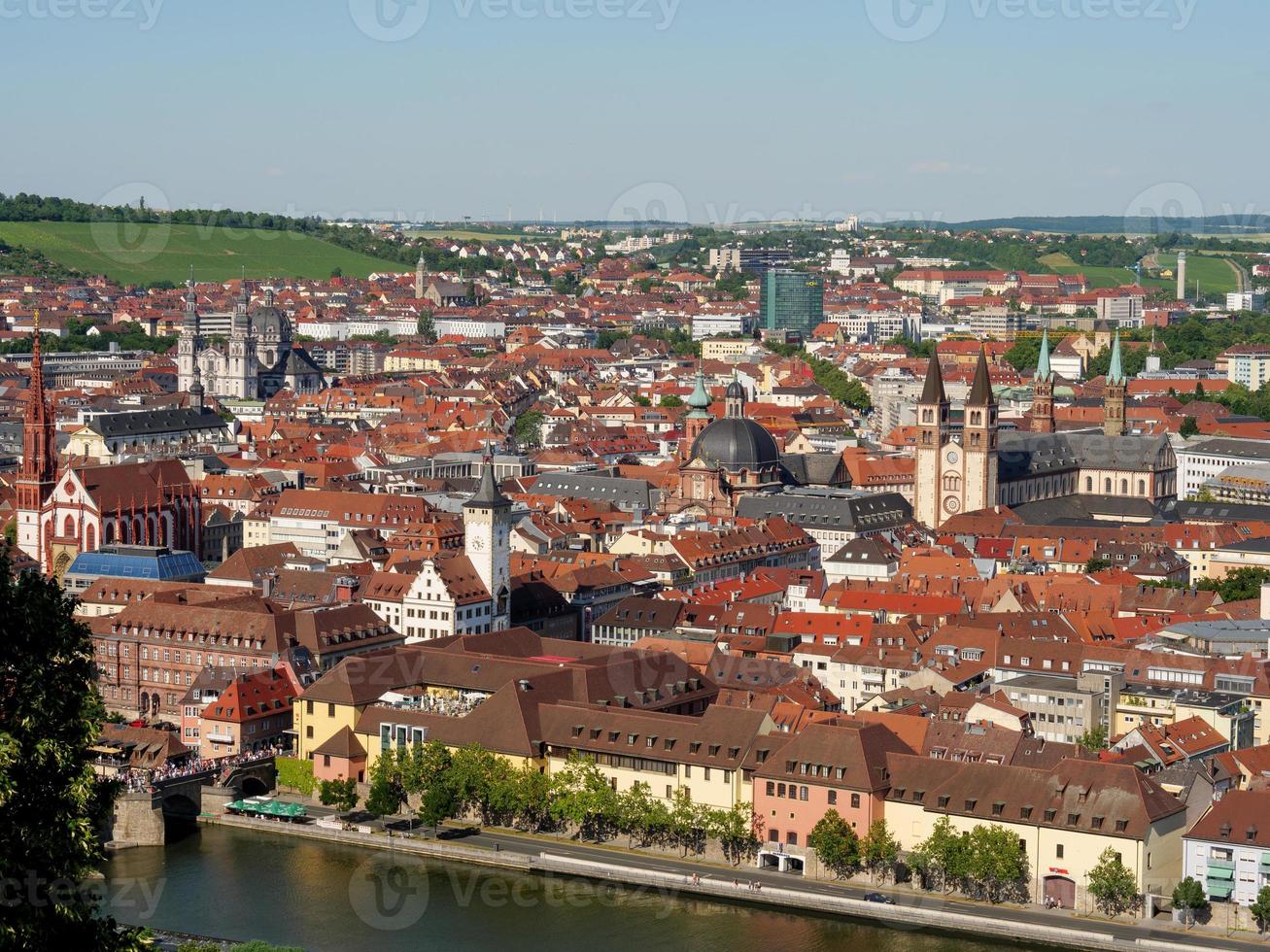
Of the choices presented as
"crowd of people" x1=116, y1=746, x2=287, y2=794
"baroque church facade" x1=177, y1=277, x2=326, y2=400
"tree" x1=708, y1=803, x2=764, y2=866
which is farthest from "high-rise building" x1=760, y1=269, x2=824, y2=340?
"tree" x1=708, y1=803, x2=764, y2=866

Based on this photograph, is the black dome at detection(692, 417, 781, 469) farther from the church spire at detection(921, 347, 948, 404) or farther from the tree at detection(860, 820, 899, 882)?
the tree at detection(860, 820, 899, 882)

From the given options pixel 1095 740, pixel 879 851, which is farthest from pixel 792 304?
pixel 879 851

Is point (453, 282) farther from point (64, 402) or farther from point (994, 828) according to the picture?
point (994, 828)

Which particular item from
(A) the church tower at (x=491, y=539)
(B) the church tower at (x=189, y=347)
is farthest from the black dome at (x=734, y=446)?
(B) the church tower at (x=189, y=347)

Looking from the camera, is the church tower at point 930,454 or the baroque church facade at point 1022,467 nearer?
the baroque church facade at point 1022,467

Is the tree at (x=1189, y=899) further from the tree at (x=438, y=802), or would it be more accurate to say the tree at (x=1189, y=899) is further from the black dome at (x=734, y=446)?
the black dome at (x=734, y=446)
